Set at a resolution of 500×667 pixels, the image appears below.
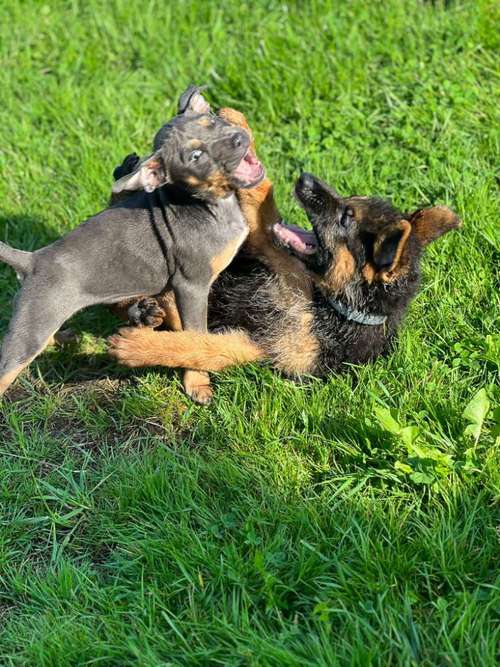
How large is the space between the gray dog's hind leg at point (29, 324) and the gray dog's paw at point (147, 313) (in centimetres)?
75

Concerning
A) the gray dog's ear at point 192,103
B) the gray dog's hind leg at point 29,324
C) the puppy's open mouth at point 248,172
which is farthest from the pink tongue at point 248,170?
the gray dog's hind leg at point 29,324

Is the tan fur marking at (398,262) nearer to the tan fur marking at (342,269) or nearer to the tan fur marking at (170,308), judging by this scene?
the tan fur marking at (342,269)

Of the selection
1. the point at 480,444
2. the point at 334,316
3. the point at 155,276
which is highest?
the point at 155,276

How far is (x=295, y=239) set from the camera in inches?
209

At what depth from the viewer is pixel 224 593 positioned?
12.7 ft

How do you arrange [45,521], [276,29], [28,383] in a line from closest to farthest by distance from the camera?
[45,521]
[28,383]
[276,29]

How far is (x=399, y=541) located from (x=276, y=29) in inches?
192

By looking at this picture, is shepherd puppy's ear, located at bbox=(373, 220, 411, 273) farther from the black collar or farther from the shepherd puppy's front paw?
the shepherd puppy's front paw

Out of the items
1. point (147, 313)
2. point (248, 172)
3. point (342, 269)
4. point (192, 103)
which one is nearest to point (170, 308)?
point (147, 313)

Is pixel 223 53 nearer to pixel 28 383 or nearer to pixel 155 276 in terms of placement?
pixel 155 276

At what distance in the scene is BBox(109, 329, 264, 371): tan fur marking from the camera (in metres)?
4.98

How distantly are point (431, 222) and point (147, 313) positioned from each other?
1.87 meters

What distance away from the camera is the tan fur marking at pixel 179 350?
498cm

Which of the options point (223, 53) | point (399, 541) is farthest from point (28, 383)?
point (223, 53)
